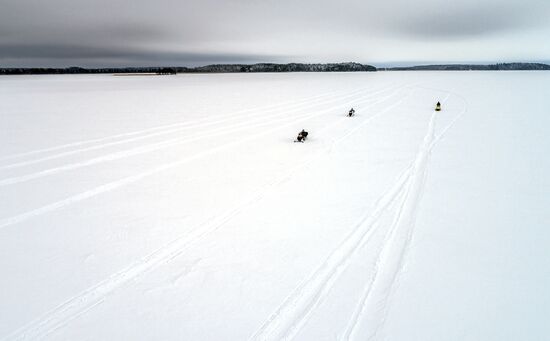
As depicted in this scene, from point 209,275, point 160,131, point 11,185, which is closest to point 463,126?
point 160,131

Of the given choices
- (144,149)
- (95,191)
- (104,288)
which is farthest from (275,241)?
(144,149)

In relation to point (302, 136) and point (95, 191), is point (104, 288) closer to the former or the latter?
point (95, 191)

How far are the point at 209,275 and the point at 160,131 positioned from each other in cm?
970

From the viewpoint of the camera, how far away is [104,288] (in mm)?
3834

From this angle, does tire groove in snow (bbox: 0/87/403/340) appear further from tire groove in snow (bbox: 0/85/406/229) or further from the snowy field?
tire groove in snow (bbox: 0/85/406/229)

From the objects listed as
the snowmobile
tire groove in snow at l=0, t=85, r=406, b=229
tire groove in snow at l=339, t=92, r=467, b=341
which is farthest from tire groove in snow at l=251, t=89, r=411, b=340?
the snowmobile

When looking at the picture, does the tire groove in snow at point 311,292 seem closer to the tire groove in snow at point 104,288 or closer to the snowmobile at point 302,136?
the tire groove in snow at point 104,288

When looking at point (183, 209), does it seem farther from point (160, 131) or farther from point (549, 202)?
point (160, 131)

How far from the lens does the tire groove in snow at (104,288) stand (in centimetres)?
324

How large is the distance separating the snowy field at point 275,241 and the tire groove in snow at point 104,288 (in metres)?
0.02

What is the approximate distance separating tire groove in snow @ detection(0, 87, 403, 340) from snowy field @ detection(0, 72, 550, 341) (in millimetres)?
20

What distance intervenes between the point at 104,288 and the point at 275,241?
2207 millimetres

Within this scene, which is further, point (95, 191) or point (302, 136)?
point (302, 136)

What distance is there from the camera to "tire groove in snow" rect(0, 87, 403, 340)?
128 inches
